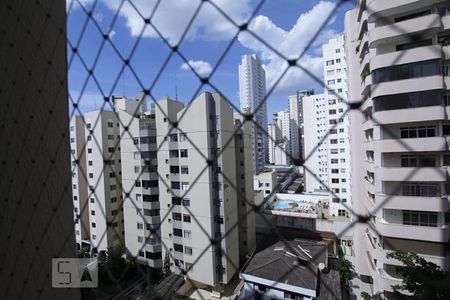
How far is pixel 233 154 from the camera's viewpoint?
5.31 meters

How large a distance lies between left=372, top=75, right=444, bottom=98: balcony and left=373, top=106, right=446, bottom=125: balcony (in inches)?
8.3

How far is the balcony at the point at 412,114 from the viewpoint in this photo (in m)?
2.70

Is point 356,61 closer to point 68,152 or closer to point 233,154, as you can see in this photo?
point 233,154

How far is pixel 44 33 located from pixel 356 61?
14.3 ft

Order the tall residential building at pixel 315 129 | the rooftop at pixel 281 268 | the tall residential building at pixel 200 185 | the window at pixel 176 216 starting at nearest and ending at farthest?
the rooftop at pixel 281 268 < the tall residential building at pixel 200 185 < the window at pixel 176 216 < the tall residential building at pixel 315 129

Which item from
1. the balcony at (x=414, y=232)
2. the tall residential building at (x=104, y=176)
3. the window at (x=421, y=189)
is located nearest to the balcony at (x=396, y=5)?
the window at (x=421, y=189)

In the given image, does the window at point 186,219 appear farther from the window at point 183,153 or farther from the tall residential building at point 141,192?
the window at point 183,153

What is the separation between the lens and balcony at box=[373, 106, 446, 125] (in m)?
2.70

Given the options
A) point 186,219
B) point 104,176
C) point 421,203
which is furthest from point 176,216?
point 421,203

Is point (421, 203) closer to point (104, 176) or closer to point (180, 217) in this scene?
point (180, 217)

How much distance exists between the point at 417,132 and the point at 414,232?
1.21 metres

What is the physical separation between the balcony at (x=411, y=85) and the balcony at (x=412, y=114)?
8.3 inches

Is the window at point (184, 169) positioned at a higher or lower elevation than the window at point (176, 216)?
higher

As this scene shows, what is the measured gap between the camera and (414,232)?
2949mm
